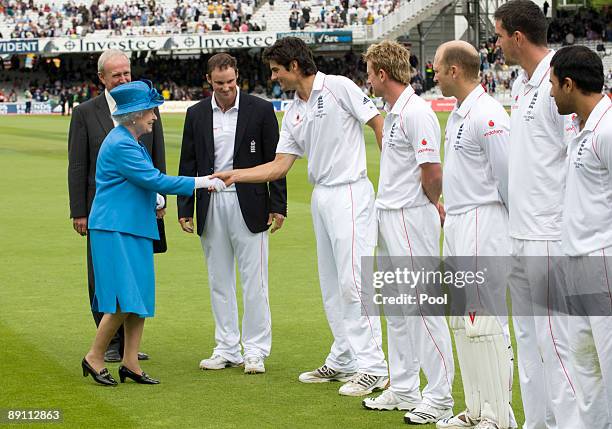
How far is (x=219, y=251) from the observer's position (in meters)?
8.38

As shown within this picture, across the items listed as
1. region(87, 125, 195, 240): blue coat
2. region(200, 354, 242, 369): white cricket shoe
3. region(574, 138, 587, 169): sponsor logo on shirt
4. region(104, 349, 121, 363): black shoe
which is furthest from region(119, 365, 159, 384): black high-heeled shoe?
region(574, 138, 587, 169): sponsor logo on shirt

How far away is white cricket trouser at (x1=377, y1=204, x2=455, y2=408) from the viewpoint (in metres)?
6.59

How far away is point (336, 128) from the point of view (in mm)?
7547

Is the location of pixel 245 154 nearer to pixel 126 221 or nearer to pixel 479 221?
pixel 126 221

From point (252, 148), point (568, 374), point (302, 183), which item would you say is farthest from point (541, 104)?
point (302, 183)

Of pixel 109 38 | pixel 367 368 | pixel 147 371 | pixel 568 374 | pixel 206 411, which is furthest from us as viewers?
pixel 109 38

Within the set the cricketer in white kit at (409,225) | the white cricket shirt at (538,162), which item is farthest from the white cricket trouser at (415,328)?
the white cricket shirt at (538,162)

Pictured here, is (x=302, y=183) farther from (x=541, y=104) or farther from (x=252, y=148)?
(x=541, y=104)

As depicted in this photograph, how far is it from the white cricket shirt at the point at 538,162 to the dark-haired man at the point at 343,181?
73.0 inches

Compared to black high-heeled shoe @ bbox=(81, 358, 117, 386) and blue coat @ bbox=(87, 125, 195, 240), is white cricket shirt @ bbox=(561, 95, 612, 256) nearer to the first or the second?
blue coat @ bbox=(87, 125, 195, 240)

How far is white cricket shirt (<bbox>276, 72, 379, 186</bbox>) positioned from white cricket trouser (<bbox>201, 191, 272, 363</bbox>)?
921 millimetres

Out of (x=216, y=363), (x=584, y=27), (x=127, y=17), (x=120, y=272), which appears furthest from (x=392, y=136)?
(x=127, y=17)

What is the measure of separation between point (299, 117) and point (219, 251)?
1.31m

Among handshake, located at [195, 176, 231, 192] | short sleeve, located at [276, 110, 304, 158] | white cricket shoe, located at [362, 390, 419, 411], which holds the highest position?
short sleeve, located at [276, 110, 304, 158]
